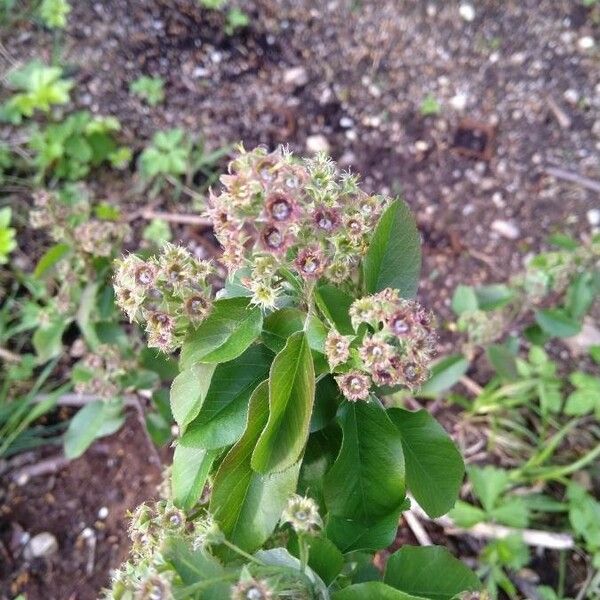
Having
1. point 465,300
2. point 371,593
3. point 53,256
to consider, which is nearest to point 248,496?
point 371,593

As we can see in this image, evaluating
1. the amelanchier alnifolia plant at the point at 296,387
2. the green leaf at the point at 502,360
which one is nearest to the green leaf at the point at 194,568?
the amelanchier alnifolia plant at the point at 296,387

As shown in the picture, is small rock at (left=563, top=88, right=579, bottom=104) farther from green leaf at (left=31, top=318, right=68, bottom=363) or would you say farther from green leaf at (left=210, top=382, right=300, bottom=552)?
green leaf at (left=210, top=382, right=300, bottom=552)

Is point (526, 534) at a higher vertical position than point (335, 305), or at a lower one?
lower

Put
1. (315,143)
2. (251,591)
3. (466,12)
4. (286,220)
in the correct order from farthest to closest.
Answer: (466,12), (315,143), (286,220), (251,591)

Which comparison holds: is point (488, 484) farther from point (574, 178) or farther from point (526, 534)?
point (574, 178)

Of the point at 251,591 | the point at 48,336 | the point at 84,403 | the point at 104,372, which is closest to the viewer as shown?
the point at 251,591

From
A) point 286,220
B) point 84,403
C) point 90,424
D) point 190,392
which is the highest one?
point 286,220

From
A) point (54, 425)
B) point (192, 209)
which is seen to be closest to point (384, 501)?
point (54, 425)
